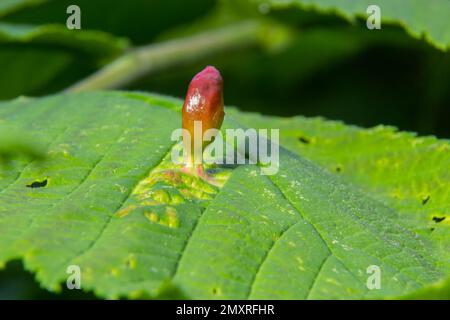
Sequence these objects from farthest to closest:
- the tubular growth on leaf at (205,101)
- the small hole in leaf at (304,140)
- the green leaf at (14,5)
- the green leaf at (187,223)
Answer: the green leaf at (14,5), the small hole in leaf at (304,140), the tubular growth on leaf at (205,101), the green leaf at (187,223)

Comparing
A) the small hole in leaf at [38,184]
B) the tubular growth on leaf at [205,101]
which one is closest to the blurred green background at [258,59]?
the small hole in leaf at [38,184]

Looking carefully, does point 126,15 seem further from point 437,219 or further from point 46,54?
point 437,219

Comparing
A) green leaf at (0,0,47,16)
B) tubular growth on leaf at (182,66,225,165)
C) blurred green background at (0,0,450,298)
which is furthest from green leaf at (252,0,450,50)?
tubular growth on leaf at (182,66,225,165)

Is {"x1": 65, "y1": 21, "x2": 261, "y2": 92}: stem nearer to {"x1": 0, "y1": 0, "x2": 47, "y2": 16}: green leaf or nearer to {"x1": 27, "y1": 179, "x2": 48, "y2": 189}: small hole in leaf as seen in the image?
{"x1": 0, "y1": 0, "x2": 47, "y2": 16}: green leaf

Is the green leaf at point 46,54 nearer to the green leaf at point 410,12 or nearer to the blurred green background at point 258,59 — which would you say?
the blurred green background at point 258,59

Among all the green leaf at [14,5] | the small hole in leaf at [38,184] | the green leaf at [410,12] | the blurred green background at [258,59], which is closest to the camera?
the small hole in leaf at [38,184]

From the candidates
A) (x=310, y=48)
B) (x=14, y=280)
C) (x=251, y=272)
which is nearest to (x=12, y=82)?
(x=14, y=280)

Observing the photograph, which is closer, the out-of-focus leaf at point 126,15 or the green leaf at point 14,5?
the green leaf at point 14,5
